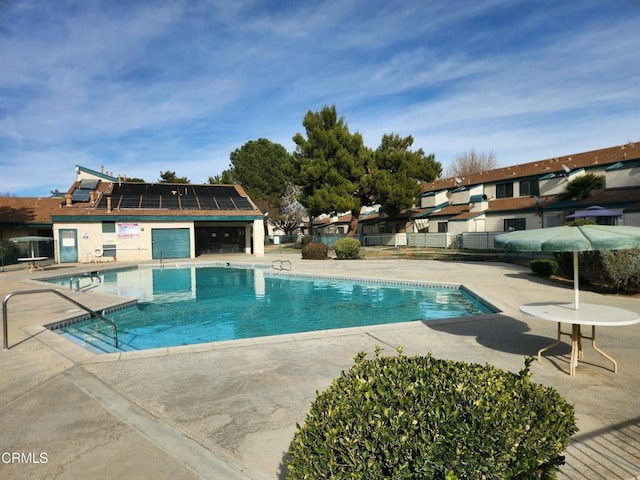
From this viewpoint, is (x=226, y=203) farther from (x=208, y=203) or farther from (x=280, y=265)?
(x=280, y=265)

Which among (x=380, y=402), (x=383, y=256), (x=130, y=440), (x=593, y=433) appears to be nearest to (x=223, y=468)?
(x=130, y=440)

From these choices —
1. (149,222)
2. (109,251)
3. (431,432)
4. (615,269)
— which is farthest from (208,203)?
(431,432)

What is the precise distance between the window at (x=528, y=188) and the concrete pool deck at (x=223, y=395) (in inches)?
1153

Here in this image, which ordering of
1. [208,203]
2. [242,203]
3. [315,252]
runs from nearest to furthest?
[315,252], [208,203], [242,203]

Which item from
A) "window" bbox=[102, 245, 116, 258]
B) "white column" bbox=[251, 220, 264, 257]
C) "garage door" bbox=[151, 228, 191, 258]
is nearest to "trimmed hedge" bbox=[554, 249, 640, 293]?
"white column" bbox=[251, 220, 264, 257]

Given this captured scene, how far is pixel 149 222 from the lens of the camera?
1187 inches

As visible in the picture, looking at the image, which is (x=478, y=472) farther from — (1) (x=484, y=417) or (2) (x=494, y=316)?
(2) (x=494, y=316)

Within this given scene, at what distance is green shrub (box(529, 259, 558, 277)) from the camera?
643 inches

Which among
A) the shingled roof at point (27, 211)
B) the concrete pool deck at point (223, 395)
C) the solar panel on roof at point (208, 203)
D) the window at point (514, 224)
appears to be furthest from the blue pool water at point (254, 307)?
the window at point (514, 224)

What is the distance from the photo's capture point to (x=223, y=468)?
337cm

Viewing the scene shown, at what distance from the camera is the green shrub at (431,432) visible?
6.73ft

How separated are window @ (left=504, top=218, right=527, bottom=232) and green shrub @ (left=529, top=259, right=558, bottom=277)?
53.3ft

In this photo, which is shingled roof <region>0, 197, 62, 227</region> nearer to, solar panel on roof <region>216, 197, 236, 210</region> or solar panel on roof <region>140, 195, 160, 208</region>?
solar panel on roof <region>140, 195, 160, 208</region>

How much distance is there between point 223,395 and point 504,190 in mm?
37181
